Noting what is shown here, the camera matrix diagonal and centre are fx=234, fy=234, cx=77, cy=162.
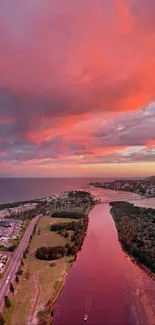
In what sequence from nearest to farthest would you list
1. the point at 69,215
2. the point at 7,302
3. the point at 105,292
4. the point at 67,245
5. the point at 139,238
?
the point at 7,302, the point at 105,292, the point at 67,245, the point at 139,238, the point at 69,215

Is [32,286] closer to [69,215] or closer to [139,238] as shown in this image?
[139,238]

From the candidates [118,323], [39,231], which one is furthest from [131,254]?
[39,231]

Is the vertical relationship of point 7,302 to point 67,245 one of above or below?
below

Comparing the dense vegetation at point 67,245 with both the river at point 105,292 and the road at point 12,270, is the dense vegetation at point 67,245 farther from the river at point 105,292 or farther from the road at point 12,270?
the road at point 12,270

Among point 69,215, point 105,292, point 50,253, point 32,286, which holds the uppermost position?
point 69,215

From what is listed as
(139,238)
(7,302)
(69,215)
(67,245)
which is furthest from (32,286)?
(69,215)

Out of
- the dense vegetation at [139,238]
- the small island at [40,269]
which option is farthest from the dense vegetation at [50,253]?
the dense vegetation at [139,238]

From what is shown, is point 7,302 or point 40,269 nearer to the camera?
point 7,302

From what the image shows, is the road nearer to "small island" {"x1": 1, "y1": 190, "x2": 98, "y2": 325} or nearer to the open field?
"small island" {"x1": 1, "y1": 190, "x2": 98, "y2": 325}

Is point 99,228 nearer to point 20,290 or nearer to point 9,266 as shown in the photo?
point 9,266
